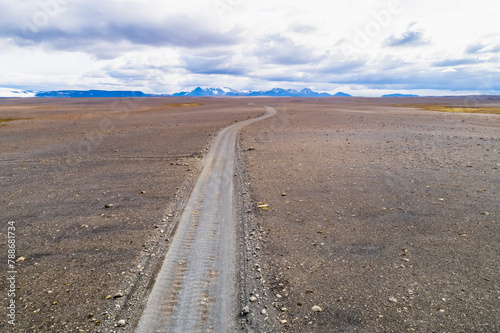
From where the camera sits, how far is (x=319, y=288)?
6230mm

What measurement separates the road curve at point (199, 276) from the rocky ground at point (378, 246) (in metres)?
0.59

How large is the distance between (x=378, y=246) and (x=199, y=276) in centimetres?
456

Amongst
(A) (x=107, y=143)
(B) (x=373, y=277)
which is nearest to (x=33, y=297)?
(B) (x=373, y=277)

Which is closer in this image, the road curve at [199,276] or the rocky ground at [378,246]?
the road curve at [199,276]

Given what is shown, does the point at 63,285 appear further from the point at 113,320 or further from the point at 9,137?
the point at 9,137

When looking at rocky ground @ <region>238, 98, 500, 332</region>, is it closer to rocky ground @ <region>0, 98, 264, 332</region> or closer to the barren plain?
the barren plain

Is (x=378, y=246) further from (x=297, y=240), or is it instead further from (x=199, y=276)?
(x=199, y=276)

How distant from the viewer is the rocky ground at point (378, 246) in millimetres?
5457

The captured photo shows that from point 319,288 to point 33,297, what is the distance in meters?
5.59

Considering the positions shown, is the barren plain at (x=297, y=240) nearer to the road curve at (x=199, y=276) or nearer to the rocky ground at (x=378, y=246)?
the rocky ground at (x=378, y=246)

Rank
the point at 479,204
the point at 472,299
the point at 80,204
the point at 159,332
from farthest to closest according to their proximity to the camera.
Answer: the point at 80,204 < the point at 479,204 < the point at 472,299 < the point at 159,332

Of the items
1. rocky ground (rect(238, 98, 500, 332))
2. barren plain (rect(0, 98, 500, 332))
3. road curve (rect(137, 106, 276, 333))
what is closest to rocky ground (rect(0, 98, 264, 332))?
barren plain (rect(0, 98, 500, 332))

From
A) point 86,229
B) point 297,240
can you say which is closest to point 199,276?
point 297,240

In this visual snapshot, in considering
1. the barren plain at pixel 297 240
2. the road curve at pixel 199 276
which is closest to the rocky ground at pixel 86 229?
the barren plain at pixel 297 240
